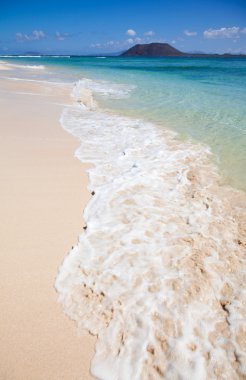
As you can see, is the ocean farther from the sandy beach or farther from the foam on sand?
the sandy beach

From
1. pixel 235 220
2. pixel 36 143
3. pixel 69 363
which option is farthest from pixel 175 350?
pixel 36 143

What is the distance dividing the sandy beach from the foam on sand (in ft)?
0.50

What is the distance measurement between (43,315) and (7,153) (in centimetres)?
391

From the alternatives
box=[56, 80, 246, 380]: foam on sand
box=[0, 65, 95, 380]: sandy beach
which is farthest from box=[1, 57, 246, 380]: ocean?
box=[0, 65, 95, 380]: sandy beach

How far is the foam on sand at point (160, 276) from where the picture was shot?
7.33 feet

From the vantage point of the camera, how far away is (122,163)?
575 cm

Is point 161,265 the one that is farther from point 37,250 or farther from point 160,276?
point 37,250

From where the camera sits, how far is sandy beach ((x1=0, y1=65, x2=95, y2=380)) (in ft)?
7.10

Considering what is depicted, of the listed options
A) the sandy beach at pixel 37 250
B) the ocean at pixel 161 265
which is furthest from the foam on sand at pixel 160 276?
the sandy beach at pixel 37 250

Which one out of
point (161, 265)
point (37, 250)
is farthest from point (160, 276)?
point (37, 250)

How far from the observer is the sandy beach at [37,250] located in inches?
85.2

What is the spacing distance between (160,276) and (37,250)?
137 cm

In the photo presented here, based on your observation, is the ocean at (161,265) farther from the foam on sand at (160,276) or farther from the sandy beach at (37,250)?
the sandy beach at (37,250)

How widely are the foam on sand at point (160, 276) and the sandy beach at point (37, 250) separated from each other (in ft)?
0.50
